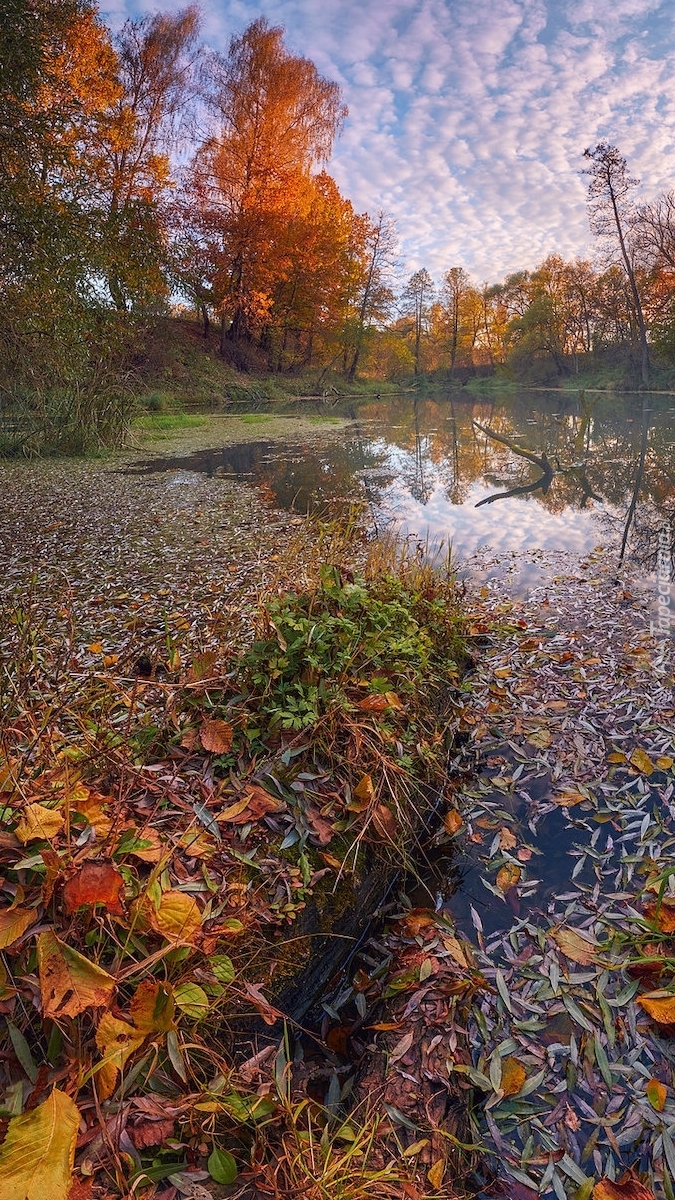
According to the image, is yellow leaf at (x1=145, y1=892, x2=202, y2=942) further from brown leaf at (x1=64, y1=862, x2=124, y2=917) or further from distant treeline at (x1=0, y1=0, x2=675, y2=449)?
distant treeline at (x1=0, y1=0, x2=675, y2=449)

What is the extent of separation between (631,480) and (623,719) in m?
7.81

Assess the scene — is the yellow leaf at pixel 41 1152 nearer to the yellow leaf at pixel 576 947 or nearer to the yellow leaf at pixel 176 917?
the yellow leaf at pixel 176 917

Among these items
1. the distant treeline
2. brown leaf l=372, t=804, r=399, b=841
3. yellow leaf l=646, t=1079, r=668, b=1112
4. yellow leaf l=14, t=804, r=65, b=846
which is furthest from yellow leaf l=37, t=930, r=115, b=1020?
the distant treeline

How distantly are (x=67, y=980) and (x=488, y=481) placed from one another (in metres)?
10.2

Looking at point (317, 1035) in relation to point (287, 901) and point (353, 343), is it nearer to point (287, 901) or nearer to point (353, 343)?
point (287, 901)

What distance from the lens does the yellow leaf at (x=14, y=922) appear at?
1262 mm

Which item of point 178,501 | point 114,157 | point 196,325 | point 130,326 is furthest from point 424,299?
point 178,501

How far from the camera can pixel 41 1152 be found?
1.04 m

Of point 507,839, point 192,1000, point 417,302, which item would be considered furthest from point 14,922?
point 417,302

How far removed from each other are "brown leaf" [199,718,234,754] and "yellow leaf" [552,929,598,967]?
1355 millimetres

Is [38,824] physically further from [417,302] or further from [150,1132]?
[417,302]

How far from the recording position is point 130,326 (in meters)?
12.1

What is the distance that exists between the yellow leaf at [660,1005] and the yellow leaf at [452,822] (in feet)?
3.00

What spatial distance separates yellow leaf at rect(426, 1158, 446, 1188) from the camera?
50.6 inches
